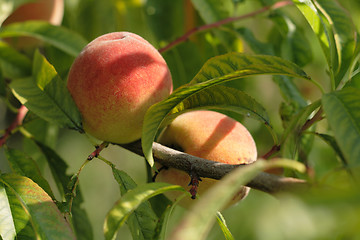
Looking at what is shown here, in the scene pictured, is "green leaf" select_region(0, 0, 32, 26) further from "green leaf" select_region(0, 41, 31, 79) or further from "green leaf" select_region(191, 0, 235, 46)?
"green leaf" select_region(191, 0, 235, 46)

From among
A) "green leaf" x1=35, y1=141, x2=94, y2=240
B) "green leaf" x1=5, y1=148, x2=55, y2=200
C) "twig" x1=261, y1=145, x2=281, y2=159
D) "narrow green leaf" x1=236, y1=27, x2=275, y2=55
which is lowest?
"green leaf" x1=35, y1=141, x2=94, y2=240

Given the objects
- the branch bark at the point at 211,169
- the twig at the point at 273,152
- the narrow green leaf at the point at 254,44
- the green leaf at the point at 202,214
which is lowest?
the twig at the point at 273,152

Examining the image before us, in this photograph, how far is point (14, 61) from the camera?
155cm

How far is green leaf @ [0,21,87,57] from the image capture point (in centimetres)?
154

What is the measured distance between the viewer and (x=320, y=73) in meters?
2.63

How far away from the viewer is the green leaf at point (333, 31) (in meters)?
1.08

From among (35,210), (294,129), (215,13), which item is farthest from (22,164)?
(215,13)

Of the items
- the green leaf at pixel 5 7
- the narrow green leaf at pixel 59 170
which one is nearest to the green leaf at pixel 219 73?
the narrow green leaf at pixel 59 170

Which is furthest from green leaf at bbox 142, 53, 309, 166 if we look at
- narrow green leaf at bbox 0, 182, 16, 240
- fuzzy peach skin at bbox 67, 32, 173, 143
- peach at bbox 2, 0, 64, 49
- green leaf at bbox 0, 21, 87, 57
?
peach at bbox 2, 0, 64, 49

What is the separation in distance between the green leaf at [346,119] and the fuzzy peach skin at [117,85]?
1.49ft

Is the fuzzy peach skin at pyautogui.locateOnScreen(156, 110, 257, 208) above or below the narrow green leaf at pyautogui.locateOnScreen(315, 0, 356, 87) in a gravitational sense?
below

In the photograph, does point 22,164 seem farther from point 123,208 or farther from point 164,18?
point 164,18

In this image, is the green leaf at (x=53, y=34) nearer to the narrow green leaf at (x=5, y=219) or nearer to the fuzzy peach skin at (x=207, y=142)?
the fuzzy peach skin at (x=207, y=142)

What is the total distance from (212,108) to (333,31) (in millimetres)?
380
